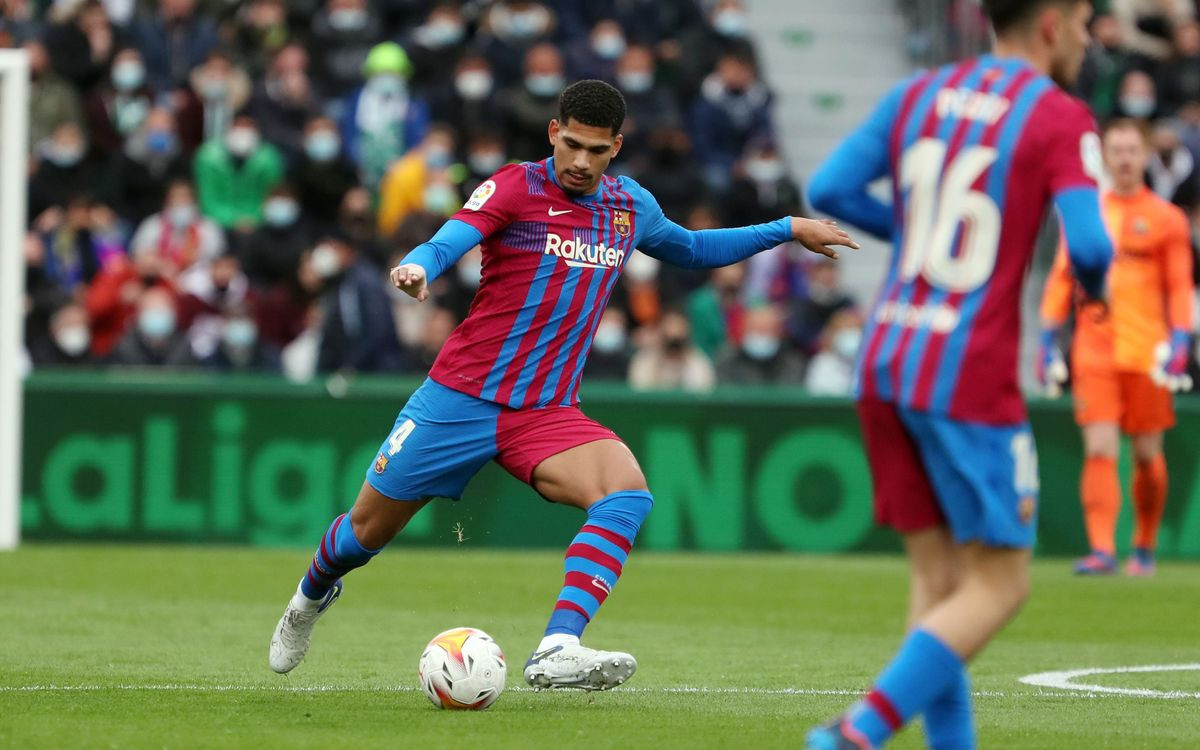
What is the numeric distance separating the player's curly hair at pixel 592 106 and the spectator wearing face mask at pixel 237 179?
39.2ft

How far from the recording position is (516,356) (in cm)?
756

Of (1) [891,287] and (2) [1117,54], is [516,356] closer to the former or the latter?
(1) [891,287]

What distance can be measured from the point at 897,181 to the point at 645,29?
16.7 meters

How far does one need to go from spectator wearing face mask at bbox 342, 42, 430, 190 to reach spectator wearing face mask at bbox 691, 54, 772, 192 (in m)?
2.91

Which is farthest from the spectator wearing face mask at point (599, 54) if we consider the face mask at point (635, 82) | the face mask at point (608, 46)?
the face mask at point (635, 82)

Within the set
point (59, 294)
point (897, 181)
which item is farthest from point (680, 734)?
point (59, 294)

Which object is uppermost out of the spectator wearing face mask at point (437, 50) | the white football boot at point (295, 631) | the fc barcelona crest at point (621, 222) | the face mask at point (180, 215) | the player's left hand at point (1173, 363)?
the spectator wearing face mask at point (437, 50)

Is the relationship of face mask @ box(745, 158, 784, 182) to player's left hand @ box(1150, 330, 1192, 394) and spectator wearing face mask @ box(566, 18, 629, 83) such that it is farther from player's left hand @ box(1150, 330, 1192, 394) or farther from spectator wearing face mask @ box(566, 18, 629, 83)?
player's left hand @ box(1150, 330, 1192, 394)

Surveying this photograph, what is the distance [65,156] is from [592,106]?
12.5 metres

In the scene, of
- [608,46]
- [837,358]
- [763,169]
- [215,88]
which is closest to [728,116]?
[763,169]

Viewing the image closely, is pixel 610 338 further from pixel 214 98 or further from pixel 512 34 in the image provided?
pixel 214 98

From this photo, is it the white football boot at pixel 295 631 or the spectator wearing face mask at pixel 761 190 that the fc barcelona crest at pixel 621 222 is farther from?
the spectator wearing face mask at pixel 761 190

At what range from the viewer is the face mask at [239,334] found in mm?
17422

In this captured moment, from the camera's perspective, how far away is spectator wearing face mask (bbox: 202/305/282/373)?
1728cm
